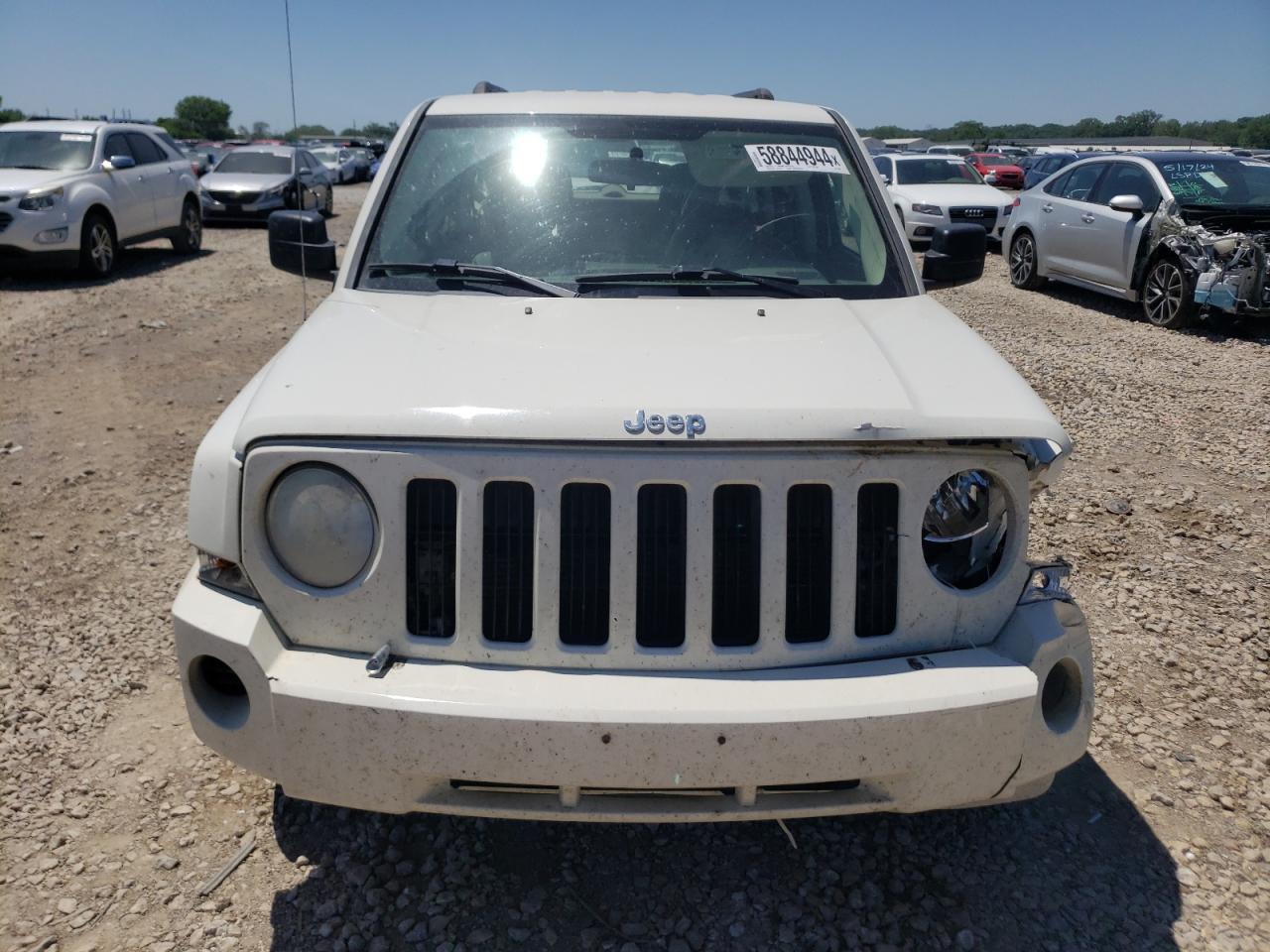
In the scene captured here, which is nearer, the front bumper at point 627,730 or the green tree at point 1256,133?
the front bumper at point 627,730

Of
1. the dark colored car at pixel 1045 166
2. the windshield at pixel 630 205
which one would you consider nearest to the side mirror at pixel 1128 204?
the dark colored car at pixel 1045 166

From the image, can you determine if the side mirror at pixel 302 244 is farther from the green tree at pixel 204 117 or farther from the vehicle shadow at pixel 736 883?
the green tree at pixel 204 117

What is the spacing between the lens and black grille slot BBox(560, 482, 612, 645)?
2396mm

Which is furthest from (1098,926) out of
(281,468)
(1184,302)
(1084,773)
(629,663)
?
(1184,302)

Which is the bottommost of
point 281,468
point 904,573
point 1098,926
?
point 1098,926

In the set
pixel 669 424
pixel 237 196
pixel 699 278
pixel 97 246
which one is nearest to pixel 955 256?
pixel 699 278

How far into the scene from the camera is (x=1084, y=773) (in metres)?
3.41

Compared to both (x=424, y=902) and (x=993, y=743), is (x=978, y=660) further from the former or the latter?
(x=424, y=902)

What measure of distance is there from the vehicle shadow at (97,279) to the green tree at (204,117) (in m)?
51.5

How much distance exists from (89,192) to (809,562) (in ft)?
41.5

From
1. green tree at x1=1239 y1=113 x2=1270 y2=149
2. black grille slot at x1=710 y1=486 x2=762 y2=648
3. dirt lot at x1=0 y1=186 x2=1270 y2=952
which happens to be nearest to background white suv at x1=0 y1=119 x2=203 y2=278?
dirt lot at x1=0 y1=186 x2=1270 y2=952

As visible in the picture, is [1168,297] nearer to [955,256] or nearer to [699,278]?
[955,256]

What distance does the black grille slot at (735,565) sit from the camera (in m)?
2.42

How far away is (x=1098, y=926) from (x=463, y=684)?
69.6 inches
